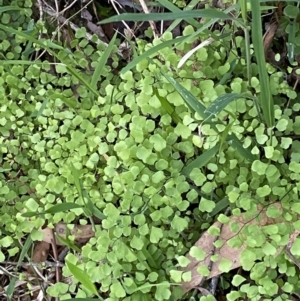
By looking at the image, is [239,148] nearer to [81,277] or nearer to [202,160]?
[202,160]

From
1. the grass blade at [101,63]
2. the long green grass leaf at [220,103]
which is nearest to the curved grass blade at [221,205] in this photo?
the long green grass leaf at [220,103]

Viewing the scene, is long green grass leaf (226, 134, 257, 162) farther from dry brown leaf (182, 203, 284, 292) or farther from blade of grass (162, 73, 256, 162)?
dry brown leaf (182, 203, 284, 292)

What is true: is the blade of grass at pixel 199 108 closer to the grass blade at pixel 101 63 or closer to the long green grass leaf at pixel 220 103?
the long green grass leaf at pixel 220 103

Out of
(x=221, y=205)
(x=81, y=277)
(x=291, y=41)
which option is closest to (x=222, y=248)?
(x=221, y=205)

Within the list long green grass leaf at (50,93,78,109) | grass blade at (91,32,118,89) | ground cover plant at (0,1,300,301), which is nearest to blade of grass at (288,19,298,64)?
ground cover plant at (0,1,300,301)

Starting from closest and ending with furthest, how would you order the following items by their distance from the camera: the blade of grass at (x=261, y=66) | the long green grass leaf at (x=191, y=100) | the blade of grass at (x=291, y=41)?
the blade of grass at (x=261, y=66) < the long green grass leaf at (x=191, y=100) < the blade of grass at (x=291, y=41)

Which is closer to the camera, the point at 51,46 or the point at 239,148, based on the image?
the point at 239,148

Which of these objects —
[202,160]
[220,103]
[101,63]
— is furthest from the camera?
[101,63]
